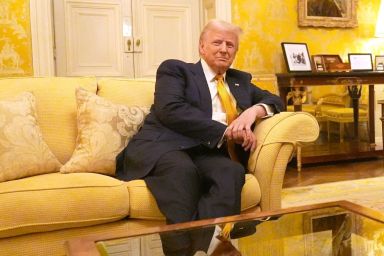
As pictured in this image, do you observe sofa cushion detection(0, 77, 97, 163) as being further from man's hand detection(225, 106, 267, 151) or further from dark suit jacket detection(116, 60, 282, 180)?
man's hand detection(225, 106, 267, 151)

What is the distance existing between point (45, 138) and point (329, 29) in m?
3.44

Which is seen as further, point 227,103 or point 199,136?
point 227,103

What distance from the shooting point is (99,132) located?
194cm

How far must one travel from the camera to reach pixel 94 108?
1980mm

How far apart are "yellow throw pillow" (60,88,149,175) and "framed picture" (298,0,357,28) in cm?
289

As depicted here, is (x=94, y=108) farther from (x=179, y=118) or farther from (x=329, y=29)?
(x=329, y=29)

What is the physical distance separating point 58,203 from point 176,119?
2.03ft

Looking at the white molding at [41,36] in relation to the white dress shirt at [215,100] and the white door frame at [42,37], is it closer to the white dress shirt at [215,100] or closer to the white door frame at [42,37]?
the white door frame at [42,37]

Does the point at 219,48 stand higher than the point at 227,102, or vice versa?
the point at 219,48

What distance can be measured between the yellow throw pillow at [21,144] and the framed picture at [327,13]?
3218 mm

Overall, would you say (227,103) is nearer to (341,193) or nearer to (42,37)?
(341,193)

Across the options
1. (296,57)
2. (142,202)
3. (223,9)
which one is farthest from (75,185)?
(296,57)

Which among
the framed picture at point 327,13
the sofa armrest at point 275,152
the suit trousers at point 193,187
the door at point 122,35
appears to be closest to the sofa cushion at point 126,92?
the suit trousers at point 193,187

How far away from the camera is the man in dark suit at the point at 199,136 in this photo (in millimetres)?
1634
